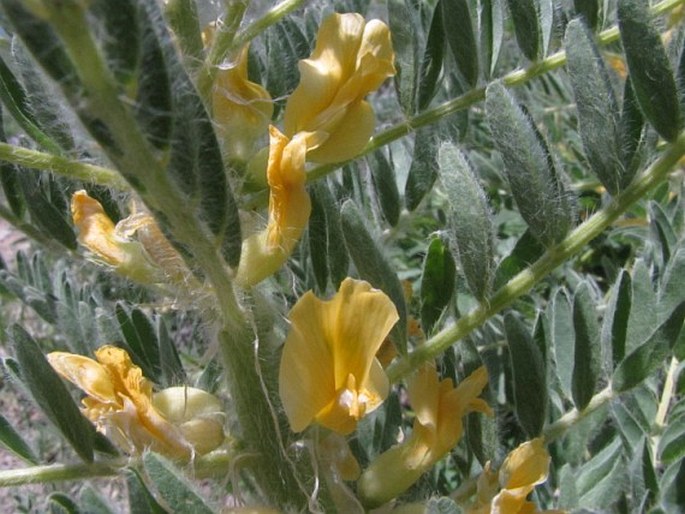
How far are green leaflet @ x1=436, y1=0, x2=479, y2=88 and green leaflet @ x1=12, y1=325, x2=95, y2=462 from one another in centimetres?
58

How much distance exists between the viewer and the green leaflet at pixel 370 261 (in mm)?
920

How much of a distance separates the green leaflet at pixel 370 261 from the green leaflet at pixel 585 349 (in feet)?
0.71

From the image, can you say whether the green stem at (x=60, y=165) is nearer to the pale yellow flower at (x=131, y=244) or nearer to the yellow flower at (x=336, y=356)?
the pale yellow flower at (x=131, y=244)

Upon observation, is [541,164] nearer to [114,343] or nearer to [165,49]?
[165,49]

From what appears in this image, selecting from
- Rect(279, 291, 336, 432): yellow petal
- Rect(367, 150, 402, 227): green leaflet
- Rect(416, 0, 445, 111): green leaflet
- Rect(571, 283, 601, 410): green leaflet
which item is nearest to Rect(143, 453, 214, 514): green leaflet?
Rect(279, 291, 336, 432): yellow petal

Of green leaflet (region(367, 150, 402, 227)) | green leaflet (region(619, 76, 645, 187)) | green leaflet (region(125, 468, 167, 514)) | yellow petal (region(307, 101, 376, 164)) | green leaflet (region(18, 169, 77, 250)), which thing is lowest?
green leaflet (region(125, 468, 167, 514))

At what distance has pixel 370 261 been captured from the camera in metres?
0.94

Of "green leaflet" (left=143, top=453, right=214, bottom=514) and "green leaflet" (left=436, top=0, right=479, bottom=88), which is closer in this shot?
"green leaflet" (left=143, top=453, right=214, bottom=514)

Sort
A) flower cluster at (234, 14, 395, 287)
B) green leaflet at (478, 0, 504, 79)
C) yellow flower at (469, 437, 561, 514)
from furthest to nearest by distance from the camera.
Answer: green leaflet at (478, 0, 504, 79), yellow flower at (469, 437, 561, 514), flower cluster at (234, 14, 395, 287)

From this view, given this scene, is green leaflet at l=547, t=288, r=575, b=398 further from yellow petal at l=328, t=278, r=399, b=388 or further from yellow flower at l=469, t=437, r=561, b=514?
yellow petal at l=328, t=278, r=399, b=388

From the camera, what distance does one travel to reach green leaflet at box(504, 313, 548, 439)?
1027 millimetres

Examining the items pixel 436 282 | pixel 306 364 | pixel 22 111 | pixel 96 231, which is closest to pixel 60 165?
pixel 96 231

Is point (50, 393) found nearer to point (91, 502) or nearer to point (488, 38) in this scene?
point (91, 502)

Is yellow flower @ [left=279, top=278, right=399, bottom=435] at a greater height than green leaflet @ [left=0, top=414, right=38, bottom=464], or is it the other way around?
yellow flower @ [left=279, top=278, right=399, bottom=435]
